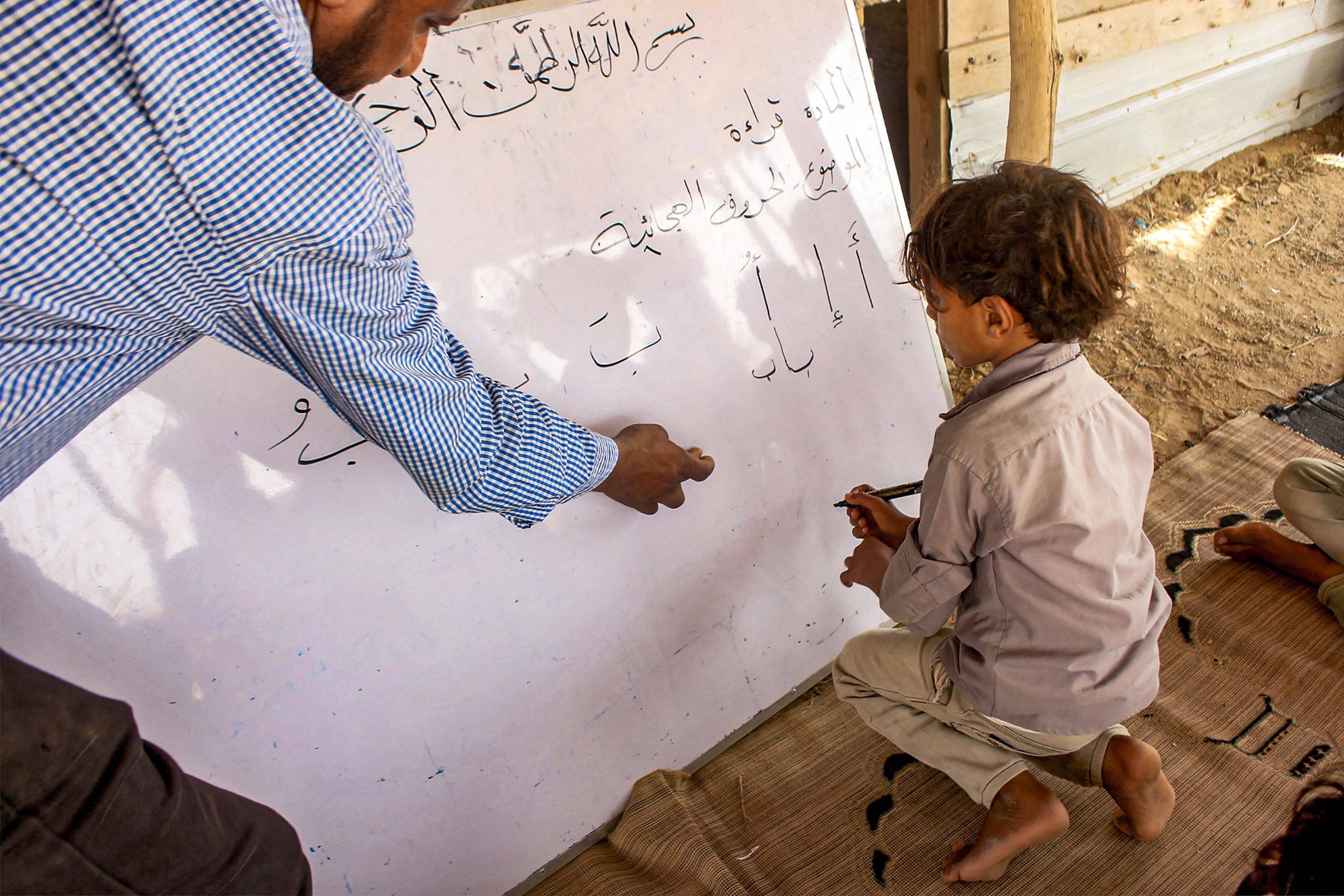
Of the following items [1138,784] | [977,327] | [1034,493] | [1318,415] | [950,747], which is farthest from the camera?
[1318,415]

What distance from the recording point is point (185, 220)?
622 millimetres

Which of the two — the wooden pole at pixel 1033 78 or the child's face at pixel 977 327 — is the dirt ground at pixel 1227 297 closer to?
the wooden pole at pixel 1033 78

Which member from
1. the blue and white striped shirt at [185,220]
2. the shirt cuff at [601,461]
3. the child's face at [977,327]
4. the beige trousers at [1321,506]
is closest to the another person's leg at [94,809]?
the blue and white striped shirt at [185,220]

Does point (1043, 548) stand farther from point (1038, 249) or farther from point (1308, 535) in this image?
point (1308, 535)

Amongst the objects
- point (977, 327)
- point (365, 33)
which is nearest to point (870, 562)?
point (977, 327)

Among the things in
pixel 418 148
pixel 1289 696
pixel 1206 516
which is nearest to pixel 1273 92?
pixel 1206 516

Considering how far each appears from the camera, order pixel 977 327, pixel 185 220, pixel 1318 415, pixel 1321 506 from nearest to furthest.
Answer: pixel 185 220, pixel 977 327, pixel 1321 506, pixel 1318 415

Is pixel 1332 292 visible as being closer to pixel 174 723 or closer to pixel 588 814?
pixel 588 814

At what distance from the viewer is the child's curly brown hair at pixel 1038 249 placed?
1.10 m

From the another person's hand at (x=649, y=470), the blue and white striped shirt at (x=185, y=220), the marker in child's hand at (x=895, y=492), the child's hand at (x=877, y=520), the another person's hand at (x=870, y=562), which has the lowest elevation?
the another person's hand at (x=870, y=562)

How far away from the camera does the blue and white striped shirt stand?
0.56 meters

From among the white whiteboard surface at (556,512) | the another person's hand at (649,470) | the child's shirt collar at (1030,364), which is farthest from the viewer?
the another person's hand at (649,470)

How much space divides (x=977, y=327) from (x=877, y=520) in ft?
1.21

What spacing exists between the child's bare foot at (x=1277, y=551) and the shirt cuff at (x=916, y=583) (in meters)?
1.18
